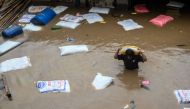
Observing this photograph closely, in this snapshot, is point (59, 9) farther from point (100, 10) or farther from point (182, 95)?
point (182, 95)

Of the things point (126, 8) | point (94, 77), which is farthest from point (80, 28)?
point (94, 77)

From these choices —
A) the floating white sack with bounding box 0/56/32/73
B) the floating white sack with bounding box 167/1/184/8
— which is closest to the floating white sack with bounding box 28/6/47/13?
the floating white sack with bounding box 0/56/32/73

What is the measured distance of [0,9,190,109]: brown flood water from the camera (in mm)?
3568

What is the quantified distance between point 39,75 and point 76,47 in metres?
0.73

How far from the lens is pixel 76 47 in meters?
4.52

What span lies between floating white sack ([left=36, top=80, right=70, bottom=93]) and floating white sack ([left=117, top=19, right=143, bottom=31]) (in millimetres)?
1579

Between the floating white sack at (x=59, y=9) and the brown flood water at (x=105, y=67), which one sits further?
the floating white sack at (x=59, y=9)

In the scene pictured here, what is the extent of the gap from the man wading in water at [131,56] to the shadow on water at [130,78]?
0.25ft

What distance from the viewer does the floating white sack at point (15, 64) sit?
13.7ft

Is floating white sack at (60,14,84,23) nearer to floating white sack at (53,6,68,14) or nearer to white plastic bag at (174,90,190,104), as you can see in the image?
floating white sack at (53,6,68,14)

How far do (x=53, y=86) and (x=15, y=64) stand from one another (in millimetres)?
763

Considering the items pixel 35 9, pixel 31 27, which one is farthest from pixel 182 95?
pixel 35 9

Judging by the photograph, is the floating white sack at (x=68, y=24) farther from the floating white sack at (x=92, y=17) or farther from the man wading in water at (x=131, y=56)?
the man wading in water at (x=131, y=56)

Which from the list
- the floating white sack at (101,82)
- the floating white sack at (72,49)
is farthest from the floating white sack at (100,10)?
the floating white sack at (101,82)
